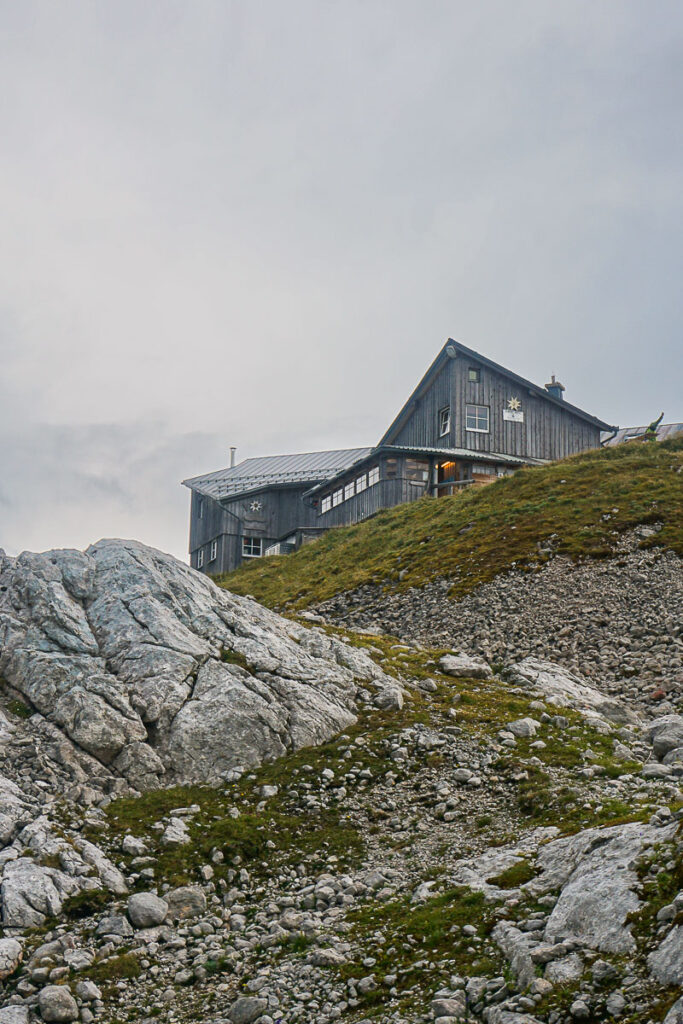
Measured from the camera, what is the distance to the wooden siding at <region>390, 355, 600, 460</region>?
64.1m

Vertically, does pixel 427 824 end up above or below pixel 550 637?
below

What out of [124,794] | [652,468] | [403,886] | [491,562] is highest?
[652,468]

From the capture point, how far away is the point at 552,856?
12.3m

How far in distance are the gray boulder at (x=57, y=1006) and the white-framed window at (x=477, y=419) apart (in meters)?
56.0

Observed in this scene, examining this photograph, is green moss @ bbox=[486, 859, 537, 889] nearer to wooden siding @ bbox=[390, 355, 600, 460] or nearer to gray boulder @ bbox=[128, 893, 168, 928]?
gray boulder @ bbox=[128, 893, 168, 928]

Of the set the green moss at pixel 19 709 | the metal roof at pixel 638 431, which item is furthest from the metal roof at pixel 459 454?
the green moss at pixel 19 709

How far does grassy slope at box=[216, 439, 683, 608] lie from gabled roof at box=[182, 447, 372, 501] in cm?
1933

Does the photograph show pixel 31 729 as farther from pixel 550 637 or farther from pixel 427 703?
pixel 550 637

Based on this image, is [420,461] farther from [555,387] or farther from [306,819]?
[306,819]

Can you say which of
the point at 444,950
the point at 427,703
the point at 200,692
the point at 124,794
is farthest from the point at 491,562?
the point at 444,950

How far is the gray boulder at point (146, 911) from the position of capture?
12.8 m

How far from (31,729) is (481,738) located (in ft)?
31.6

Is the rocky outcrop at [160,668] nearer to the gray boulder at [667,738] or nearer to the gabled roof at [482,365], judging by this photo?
the gray boulder at [667,738]

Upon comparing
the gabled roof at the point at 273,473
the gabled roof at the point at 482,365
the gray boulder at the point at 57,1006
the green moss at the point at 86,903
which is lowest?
the gray boulder at the point at 57,1006
